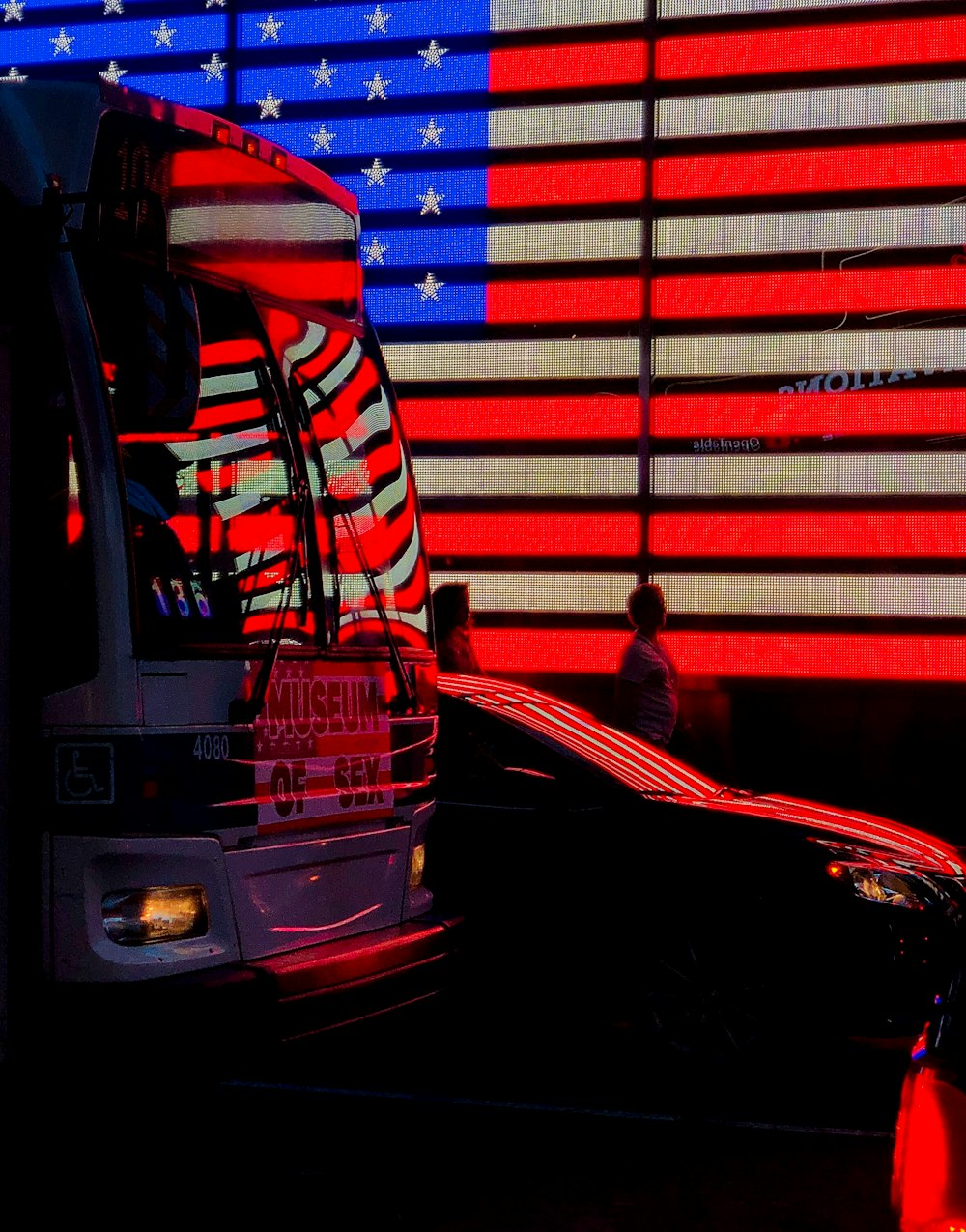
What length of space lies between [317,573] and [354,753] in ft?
2.12

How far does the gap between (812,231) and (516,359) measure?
236 cm

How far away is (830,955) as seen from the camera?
→ 632 centimetres

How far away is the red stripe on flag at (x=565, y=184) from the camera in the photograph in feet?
40.7

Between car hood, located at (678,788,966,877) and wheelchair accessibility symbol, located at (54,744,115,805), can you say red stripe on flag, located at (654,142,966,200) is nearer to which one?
car hood, located at (678,788,966,877)

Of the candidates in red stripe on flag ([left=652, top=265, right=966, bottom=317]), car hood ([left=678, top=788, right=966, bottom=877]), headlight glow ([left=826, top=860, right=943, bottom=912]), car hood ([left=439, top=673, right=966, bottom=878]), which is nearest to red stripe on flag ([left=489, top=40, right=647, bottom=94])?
red stripe on flag ([left=652, top=265, right=966, bottom=317])

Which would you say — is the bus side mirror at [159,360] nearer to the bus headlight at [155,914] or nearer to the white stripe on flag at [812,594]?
the bus headlight at [155,914]

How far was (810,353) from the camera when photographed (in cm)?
1200

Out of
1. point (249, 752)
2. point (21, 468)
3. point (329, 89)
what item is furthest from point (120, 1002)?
point (329, 89)

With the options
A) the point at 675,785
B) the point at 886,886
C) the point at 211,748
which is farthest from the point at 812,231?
the point at 211,748

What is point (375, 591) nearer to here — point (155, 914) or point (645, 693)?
point (155, 914)

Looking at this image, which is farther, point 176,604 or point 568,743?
point 568,743

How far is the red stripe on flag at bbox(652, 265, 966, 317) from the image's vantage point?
11.8m

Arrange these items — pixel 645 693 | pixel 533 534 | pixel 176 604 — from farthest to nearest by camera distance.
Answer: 1. pixel 533 534
2. pixel 645 693
3. pixel 176 604

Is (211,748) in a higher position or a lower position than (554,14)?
lower
